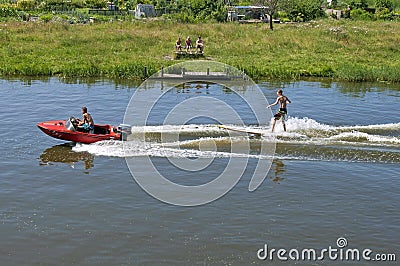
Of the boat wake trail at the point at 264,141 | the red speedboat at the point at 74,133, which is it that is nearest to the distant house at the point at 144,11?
the boat wake trail at the point at 264,141

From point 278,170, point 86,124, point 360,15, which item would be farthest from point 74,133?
point 360,15

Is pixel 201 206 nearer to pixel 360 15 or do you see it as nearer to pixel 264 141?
pixel 264 141

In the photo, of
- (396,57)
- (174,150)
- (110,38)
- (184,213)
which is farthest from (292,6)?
(184,213)

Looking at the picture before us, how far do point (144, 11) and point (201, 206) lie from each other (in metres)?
67.9

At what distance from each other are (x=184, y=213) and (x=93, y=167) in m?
5.39

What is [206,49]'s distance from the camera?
4772cm

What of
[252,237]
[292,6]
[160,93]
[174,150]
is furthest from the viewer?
[292,6]

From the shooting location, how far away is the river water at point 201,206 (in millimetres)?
13953

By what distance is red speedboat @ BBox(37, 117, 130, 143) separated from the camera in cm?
2155

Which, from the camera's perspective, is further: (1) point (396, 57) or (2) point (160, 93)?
(1) point (396, 57)

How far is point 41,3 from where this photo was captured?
3558 inches

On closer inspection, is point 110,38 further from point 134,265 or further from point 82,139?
point 134,265

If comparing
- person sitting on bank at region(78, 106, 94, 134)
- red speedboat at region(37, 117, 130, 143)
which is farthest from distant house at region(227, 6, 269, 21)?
person sitting on bank at region(78, 106, 94, 134)

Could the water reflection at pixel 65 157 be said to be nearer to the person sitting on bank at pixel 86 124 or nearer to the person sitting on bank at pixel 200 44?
the person sitting on bank at pixel 86 124
